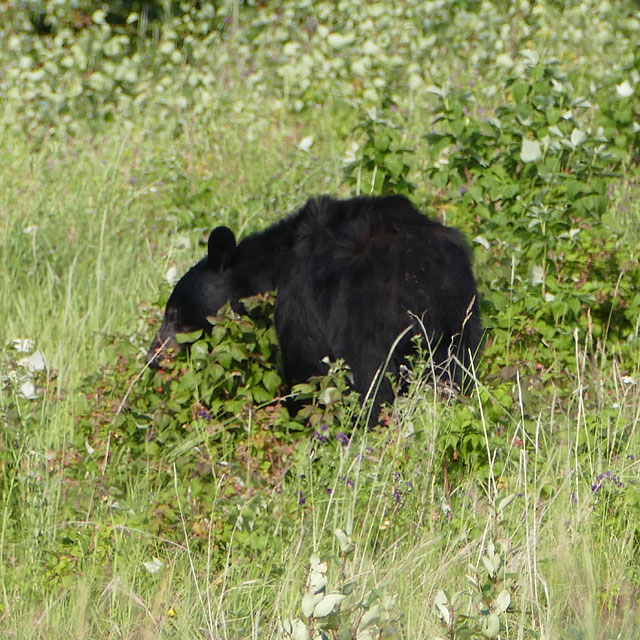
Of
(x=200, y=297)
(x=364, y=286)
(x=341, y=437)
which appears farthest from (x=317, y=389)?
(x=341, y=437)

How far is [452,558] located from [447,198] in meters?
3.26

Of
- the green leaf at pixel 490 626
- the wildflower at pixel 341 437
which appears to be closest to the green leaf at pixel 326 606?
the green leaf at pixel 490 626

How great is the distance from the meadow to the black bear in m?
0.21

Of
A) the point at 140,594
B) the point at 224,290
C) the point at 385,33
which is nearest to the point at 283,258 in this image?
the point at 224,290

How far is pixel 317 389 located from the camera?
4.61 metres

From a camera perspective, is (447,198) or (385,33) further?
(385,33)

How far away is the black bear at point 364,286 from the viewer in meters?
4.20

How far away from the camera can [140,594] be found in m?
3.09

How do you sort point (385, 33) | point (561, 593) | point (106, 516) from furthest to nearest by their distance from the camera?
point (385, 33) → point (106, 516) → point (561, 593)

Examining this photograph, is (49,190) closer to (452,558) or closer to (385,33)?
(385,33)

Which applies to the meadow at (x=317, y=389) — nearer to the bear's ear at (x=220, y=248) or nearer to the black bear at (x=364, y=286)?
the black bear at (x=364, y=286)

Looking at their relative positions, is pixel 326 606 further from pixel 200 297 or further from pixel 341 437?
pixel 200 297

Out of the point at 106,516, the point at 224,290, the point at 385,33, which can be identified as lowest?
the point at 106,516

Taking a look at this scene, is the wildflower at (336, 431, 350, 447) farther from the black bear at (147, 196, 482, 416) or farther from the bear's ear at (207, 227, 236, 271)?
the bear's ear at (207, 227, 236, 271)
